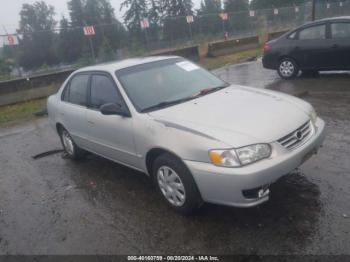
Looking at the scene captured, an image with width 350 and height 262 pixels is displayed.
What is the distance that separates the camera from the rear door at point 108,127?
14.7 feet

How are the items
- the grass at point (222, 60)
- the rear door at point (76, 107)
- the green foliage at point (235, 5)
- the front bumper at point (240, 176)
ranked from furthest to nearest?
1. the green foliage at point (235, 5)
2. the grass at point (222, 60)
3. the rear door at point (76, 107)
4. the front bumper at point (240, 176)

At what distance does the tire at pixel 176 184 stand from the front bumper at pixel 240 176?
10 cm

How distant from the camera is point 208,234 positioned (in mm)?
3598

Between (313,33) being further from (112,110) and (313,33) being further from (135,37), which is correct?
(135,37)

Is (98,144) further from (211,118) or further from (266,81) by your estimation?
(266,81)

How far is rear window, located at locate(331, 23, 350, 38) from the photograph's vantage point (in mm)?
9289

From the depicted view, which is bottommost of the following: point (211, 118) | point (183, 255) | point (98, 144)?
point (183, 255)

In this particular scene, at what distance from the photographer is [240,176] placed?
11.0 ft

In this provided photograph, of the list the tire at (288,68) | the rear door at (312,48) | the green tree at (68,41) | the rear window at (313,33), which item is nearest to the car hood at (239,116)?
the rear door at (312,48)

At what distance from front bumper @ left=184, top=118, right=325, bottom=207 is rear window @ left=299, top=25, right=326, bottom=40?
23.6 feet

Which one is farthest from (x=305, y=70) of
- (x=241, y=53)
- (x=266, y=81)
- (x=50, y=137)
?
(x=241, y=53)

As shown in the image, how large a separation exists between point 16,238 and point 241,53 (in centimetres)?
1963

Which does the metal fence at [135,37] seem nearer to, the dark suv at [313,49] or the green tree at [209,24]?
the green tree at [209,24]

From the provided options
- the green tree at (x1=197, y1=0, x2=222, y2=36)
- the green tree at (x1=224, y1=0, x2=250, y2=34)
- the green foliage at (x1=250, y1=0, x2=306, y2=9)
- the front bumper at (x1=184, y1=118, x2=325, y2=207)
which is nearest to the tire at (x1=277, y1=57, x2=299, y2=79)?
the front bumper at (x1=184, y1=118, x2=325, y2=207)
